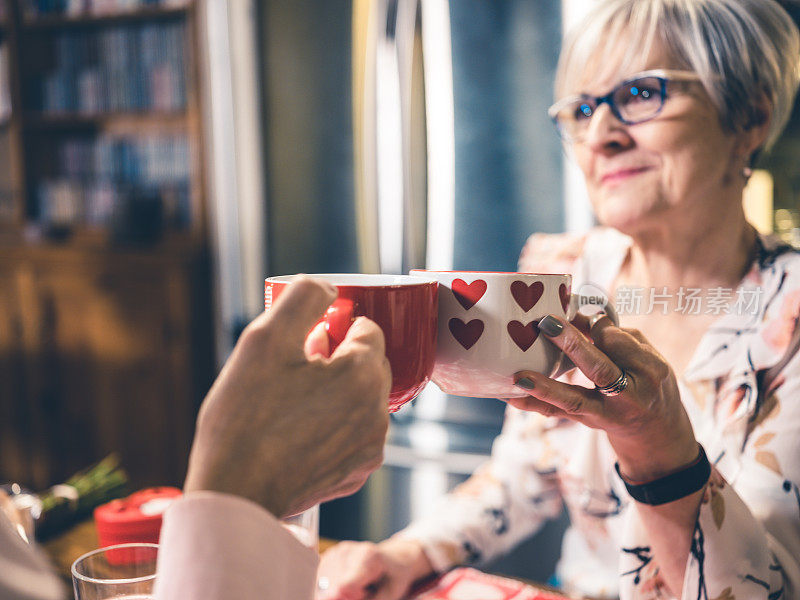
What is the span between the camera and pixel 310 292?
470 millimetres

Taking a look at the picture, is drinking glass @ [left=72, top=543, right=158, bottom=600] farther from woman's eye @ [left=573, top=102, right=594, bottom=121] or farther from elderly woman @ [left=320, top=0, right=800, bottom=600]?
woman's eye @ [left=573, top=102, right=594, bottom=121]

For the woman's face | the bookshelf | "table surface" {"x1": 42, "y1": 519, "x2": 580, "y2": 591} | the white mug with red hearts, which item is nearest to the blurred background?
the bookshelf

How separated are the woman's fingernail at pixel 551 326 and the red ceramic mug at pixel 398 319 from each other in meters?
0.10

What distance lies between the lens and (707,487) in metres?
0.72

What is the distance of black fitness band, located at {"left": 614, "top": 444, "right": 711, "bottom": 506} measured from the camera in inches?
27.8

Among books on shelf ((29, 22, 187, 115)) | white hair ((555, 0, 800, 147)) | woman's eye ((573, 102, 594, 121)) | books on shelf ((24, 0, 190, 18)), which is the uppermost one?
books on shelf ((24, 0, 190, 18))

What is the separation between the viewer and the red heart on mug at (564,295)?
0.64 m

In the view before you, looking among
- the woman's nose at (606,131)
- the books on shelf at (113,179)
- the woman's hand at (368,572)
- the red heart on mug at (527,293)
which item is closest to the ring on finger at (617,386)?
the red heart on mug at (527,293)

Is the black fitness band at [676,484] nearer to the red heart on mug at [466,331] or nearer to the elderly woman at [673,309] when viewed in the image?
the elderly woman at [673,309]

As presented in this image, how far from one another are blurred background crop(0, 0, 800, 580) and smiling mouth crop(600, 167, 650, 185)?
0.23m

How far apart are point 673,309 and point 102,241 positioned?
221 centimetres

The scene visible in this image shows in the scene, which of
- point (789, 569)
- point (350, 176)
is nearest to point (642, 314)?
point (789, 569)

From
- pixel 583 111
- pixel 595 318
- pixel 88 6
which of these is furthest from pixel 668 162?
pixel 88 6

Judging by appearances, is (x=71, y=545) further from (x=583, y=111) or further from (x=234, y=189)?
(x=234, y=189)
